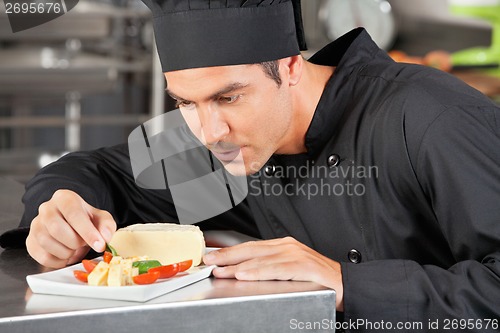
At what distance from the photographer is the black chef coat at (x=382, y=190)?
151 cm

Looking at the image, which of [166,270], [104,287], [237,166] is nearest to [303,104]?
[237,166]

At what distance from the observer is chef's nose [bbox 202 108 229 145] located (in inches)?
66.6

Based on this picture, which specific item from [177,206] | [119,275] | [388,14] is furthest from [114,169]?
[388,14]

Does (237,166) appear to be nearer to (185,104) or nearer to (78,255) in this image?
(185,104)

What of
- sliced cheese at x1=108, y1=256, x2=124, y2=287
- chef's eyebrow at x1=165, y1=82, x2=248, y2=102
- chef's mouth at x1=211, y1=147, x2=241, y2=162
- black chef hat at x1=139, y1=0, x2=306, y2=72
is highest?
black chef hat at x1=139, y1=0, x2=306, y2=72

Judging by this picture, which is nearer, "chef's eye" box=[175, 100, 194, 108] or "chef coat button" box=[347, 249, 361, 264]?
"chef's eye" box=[175, 100, 194, 108]

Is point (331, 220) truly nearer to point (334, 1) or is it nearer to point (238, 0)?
point (238, 0)

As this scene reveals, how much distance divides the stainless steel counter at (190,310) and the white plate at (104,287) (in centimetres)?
1

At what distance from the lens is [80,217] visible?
5.14 ft

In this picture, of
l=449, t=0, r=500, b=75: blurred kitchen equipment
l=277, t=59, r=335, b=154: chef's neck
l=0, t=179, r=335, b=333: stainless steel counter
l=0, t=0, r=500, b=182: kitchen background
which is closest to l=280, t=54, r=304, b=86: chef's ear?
l=277, t=59, r=335, b=154: chef's neck

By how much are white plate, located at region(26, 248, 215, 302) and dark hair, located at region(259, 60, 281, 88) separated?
1.67 ft

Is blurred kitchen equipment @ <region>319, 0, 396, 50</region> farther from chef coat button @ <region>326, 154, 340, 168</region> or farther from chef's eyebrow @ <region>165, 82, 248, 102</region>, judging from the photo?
chef's eyebrow @ <region>165, 82, 248, 102</region>

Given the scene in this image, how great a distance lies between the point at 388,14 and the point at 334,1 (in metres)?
0.34

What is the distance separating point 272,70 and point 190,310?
663 millimetres
